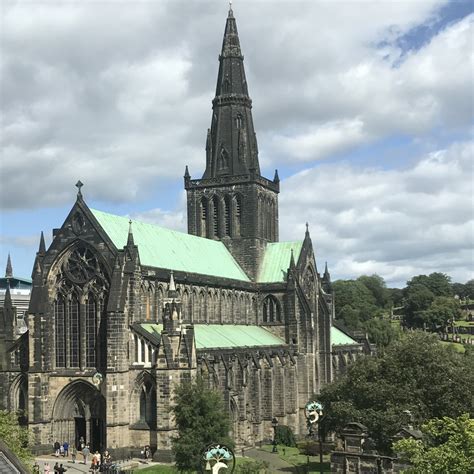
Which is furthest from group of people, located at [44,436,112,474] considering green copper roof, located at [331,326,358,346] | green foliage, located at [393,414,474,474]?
green copper roof, located at [331,326,358,346]

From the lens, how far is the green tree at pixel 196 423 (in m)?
46.5

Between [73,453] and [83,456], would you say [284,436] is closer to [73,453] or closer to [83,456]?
[83,456]

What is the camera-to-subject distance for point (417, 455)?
2948 centimetres

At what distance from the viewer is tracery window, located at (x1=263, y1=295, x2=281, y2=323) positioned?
82438mm

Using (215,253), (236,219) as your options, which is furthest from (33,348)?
(236,219)

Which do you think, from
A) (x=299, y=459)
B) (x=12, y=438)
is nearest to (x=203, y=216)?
(x=299, y=459)

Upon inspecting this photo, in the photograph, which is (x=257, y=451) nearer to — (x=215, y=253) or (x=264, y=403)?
(x=264, y=403)

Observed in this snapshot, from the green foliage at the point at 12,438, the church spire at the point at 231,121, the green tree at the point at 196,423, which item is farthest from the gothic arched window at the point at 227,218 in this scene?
the green foliage at the point at 12,438

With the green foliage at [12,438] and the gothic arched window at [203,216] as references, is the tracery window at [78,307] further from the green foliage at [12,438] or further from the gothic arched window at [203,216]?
the gothic arched window at [203,216]

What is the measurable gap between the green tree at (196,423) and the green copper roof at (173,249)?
50.4 ft

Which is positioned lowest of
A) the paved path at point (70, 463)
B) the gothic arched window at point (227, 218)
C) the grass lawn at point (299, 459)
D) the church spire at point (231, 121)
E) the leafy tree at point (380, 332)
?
the grass lawn at point (299, 459)

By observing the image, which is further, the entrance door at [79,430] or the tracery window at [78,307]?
the entrance door at [79,430]

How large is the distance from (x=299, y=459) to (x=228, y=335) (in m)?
14.7

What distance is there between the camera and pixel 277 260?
85938mm
